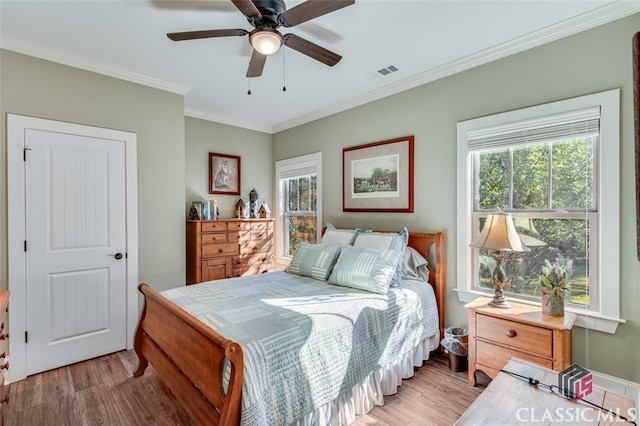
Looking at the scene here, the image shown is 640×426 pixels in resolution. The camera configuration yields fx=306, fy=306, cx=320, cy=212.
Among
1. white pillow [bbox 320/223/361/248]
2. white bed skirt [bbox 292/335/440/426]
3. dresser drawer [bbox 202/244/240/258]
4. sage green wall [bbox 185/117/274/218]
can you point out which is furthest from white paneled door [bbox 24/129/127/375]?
white bed skirt [bbox 292/335/440/426]

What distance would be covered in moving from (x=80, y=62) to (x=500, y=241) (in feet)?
12.5

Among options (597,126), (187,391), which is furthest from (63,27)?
(597,126)

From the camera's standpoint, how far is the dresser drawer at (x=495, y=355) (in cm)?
205

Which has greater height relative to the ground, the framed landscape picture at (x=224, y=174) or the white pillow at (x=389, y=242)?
the framed landscape picture at (x=224, y=174)

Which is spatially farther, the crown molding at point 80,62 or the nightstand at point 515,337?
the crown molding at point 80,62

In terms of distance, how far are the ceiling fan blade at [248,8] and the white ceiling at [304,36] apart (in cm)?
44

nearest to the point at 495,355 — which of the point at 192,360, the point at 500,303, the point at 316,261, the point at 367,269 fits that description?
the point at 500,303

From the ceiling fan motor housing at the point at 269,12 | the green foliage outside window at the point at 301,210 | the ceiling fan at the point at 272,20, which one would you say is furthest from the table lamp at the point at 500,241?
the green foliage outside window at the point at 301,210

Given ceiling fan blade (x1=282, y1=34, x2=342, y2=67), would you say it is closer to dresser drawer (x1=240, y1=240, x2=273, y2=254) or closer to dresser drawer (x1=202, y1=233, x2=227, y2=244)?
dresser drawer (x1=202, y1=233, x2=227, y2=244)

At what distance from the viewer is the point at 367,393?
205 centimetres

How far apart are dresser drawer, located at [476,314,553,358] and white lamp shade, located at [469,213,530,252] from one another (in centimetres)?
51

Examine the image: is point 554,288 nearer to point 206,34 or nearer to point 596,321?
point 596,321

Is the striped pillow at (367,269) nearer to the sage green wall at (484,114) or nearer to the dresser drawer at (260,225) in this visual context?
the sage green wall at (484,114)

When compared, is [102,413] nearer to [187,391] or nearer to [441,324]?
[187,391]
